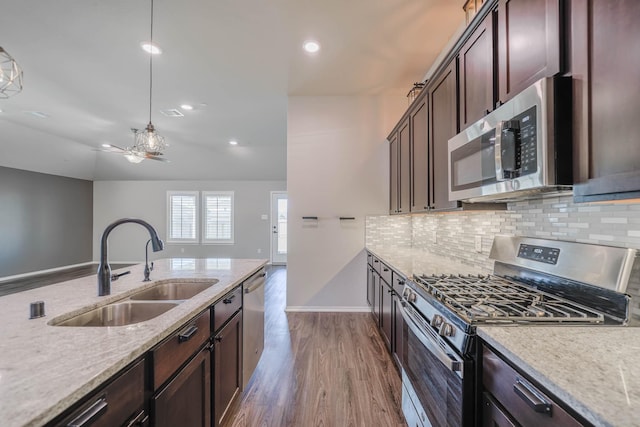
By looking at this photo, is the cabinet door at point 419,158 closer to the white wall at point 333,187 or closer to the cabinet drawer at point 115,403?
the white wall at point 333,187

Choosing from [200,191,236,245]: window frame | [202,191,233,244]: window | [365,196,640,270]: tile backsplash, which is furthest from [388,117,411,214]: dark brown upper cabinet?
[202,191,233,244]: window

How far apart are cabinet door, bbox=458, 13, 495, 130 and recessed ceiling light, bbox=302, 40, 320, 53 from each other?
54.8 inches

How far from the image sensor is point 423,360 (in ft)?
4.67

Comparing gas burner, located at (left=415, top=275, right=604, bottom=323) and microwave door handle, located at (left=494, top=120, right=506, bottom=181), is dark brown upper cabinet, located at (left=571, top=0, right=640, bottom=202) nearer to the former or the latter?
microwave door handle, located at (left=494, top=120, right=506, bottom=181)

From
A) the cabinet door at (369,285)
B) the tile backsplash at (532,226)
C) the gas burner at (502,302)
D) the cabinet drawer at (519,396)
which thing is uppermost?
the tile backsplash at (532,226)

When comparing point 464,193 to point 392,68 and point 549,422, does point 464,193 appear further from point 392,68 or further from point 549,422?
point 392,68

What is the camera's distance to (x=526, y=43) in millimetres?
1218

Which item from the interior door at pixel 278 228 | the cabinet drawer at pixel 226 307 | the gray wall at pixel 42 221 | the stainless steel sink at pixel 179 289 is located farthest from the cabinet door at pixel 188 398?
the gray wall at pixel 42 221

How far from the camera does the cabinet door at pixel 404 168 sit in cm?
291

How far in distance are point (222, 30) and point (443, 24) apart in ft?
6.33

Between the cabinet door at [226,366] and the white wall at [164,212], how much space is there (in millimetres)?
6259

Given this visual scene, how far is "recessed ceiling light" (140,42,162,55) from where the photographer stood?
2.63m

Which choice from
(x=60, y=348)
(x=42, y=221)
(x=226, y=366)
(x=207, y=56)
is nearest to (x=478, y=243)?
(x=226, y=366)

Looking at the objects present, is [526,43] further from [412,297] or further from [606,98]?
[412,297]
